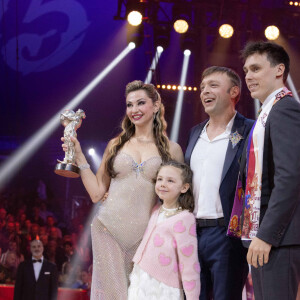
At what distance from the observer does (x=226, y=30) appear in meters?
8.05

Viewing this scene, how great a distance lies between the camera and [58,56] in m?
11.3

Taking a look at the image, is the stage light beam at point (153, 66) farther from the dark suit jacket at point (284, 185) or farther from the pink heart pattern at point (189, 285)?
the dark suit jacket at point (284, 185)

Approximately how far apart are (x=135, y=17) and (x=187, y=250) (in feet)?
18.7

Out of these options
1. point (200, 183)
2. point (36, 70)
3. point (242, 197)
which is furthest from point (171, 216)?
point (36, 70)

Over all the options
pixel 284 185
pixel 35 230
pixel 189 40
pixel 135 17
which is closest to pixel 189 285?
pixel 284 185

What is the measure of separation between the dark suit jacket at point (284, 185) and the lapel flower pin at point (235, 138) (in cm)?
69

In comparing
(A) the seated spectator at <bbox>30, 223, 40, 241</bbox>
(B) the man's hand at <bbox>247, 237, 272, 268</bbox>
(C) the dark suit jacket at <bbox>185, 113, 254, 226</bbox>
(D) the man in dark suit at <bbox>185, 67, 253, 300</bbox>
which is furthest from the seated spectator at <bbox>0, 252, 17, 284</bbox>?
(B) the man's hand at <bbox>247, 237, 272, 268</bbox>

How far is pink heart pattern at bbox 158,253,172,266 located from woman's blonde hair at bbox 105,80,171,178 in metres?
0.70

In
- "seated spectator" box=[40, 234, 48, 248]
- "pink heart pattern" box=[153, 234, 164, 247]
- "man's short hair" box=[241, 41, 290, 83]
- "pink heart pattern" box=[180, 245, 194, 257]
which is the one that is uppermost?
"man's short hair" box=[241, 41, 290, 83]

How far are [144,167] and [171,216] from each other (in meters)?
0.42

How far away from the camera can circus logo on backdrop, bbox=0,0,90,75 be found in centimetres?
1038

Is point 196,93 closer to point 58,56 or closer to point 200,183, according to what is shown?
point 58,56

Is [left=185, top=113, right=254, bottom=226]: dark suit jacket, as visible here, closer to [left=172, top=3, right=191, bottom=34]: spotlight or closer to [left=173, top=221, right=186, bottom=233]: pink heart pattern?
[left=173, top=221, right=186, bottom=233]: pink heart pattern

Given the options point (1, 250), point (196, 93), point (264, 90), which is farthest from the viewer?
point (196, 93)
